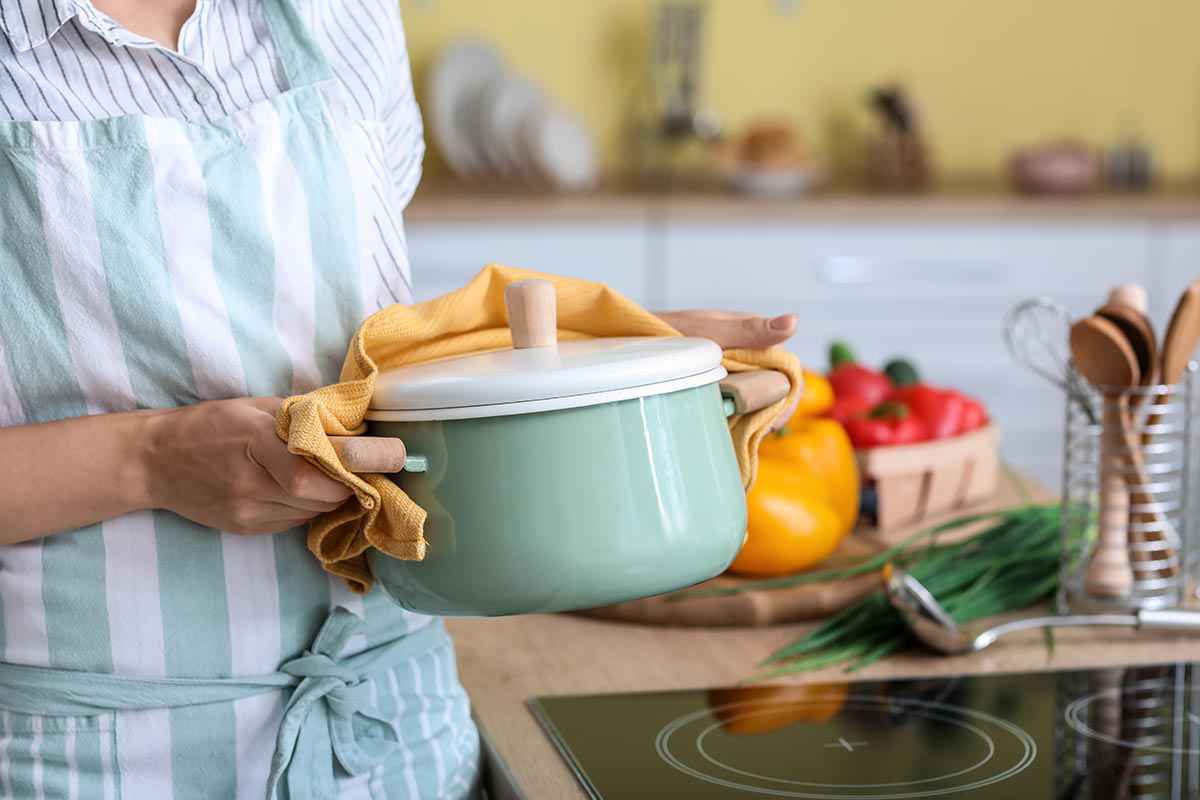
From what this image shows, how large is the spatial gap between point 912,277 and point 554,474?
2528 millimetres

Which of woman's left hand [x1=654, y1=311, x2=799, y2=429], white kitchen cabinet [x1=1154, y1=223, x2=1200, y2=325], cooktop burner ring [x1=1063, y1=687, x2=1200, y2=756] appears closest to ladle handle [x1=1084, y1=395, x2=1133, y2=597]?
cooktop burner ring [x1=1063, y1=687, x2=1200, y2=756]

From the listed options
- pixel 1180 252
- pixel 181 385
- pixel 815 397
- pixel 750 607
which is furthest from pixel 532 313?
pixel 1180 252

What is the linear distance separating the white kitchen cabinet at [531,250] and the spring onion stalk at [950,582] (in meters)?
1.82

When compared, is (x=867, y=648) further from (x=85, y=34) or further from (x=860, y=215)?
(x=860, y=215)

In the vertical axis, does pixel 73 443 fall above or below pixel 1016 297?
above

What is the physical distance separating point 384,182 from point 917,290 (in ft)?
7.79

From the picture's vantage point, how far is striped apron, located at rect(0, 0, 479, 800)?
79cm

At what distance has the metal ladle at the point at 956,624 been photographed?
1.08 metres

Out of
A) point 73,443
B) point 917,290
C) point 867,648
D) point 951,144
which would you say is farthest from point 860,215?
point 73,443

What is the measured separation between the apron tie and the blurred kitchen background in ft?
7.14

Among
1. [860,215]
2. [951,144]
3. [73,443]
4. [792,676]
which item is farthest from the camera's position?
[951,144]

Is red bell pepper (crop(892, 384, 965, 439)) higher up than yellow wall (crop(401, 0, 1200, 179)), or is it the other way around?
yellow wall (crop(401, 0, 1200, 179))

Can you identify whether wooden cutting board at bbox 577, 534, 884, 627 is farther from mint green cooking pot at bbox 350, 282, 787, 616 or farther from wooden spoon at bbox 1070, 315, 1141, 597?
mint green cooking pot at bbox 350, 282, 787, 616

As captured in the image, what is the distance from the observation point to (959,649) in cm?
108
